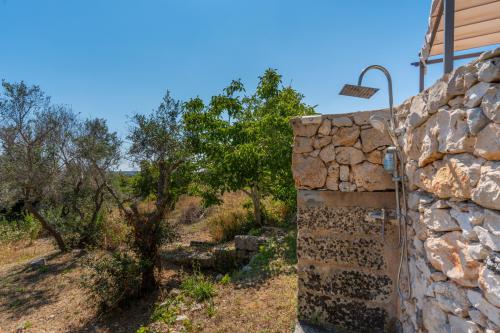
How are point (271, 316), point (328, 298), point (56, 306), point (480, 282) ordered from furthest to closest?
1. point (56, 306)
2. point (271, 316)
3. point (328, 298)
4. point (480, 282)

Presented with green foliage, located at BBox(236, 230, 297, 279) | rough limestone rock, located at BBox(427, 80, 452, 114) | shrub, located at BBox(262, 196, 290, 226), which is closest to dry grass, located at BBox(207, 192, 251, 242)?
shrub, located at BBox(262, 196, 290, 226)

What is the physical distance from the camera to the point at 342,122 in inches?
104

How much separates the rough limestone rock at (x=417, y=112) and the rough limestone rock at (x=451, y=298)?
0.94 metres

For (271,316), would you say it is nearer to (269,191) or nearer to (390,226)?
A: (390,226)

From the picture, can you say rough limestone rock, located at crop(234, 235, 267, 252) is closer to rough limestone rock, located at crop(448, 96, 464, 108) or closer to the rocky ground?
the rocky ground

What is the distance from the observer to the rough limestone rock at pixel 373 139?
8.20ft

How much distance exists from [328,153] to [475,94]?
1.49 meters

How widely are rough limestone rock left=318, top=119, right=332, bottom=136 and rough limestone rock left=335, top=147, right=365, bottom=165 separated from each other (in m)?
0.18

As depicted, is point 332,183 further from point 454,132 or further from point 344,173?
point 454,132

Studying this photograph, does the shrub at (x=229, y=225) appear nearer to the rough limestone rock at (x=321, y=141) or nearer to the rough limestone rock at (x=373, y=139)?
the rough limestone rock at (x=321, y=141)

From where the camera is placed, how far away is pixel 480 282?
127cm

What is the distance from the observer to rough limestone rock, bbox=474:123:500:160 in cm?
117

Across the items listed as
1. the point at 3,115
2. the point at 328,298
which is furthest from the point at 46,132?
the point at 328,298

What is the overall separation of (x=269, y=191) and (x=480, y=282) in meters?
6.13
